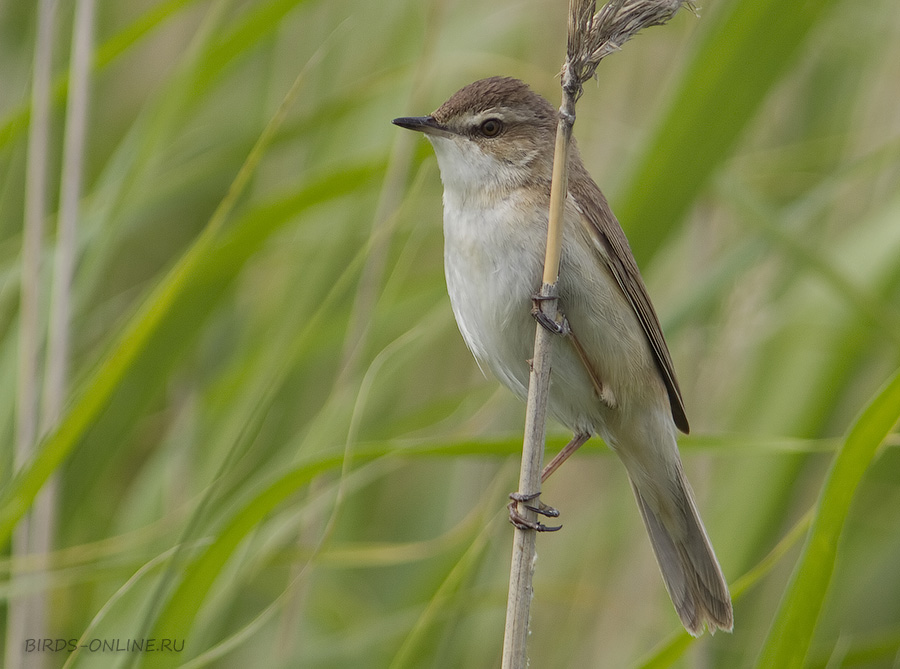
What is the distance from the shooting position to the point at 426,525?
3.40 metres

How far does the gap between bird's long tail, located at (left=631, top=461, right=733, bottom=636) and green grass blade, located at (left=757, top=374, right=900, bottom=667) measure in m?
0.66

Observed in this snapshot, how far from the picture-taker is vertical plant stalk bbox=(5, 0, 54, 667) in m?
2.26

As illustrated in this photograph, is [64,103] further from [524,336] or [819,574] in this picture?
[819,574]

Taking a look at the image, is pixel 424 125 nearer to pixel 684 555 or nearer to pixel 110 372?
pixel 110 372

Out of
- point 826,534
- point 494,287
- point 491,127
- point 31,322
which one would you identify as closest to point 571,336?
point 494,287

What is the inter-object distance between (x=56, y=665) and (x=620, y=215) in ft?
6.45

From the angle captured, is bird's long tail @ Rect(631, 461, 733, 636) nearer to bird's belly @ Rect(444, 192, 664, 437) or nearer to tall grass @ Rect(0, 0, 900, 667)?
tall grass @ Rect(0, 0, 900, 667)

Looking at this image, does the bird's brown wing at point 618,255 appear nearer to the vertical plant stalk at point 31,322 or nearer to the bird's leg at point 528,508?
the bird's leg at point 528,508

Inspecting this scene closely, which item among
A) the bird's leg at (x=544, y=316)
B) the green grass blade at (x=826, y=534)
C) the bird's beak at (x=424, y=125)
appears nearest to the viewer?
the green grass blade at (x=826, y=534)

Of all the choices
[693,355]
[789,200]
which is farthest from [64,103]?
[789,200]

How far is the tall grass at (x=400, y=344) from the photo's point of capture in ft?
6.61

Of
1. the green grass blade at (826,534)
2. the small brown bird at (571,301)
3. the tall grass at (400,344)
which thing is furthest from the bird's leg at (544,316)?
the green grass blade at (826,534)

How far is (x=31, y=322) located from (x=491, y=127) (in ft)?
4.17

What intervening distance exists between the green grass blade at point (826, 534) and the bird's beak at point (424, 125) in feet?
3.98
